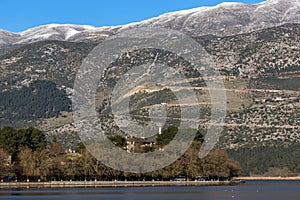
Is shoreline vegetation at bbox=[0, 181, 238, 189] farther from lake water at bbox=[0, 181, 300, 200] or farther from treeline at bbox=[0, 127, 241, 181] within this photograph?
lake water at bbox=[0, 181, 300, 200]

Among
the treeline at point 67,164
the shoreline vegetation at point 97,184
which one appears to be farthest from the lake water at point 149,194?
the treeline at point 67,164

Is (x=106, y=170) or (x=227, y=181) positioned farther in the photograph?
(x=227, y=181)

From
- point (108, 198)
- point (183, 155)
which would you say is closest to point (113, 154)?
point (183, 155)

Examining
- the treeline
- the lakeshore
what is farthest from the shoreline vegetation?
the treeline

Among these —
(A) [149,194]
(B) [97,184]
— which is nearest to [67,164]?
(B) [97,184]

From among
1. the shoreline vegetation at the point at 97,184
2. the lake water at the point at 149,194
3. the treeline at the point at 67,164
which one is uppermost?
the treeline at the point at 67,164

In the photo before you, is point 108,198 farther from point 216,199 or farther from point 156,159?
point 156,159

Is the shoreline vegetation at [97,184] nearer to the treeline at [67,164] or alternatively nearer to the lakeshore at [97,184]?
the lakeshore at [97,184]

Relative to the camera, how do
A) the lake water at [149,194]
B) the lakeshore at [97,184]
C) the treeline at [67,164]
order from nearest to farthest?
the lake water at [149,194], the lakeshore at [97,184], the treeline at [67,164]
